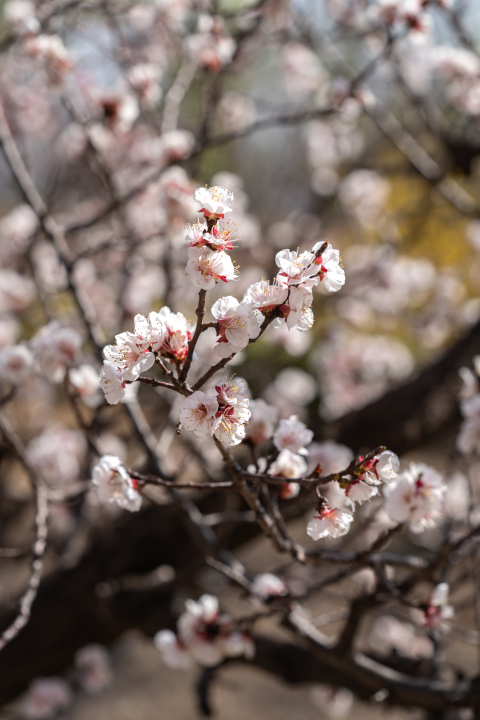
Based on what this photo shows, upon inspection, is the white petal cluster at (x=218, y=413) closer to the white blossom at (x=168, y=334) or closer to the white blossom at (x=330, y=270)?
the white blossom at (x=168, y=334)

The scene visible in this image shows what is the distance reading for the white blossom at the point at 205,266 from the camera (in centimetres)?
83

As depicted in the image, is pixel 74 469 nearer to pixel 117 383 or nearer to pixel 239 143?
pixel 117 383

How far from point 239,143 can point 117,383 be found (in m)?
8.44

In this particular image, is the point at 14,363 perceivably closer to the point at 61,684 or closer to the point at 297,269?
the point at 297,269

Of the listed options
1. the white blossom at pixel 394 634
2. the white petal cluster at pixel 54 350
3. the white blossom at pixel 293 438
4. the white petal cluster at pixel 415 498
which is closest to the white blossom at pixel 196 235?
the white blossom at pixel 293 438

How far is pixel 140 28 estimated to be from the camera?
3.48 meters

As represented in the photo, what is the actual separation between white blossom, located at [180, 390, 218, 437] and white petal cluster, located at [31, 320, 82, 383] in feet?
2.45

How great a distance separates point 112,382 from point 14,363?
717 millimetres

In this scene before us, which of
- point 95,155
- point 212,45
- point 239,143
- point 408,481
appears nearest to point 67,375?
point 408,481

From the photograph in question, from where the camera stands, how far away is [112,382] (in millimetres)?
872

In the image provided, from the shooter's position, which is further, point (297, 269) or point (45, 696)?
point (45, 696)

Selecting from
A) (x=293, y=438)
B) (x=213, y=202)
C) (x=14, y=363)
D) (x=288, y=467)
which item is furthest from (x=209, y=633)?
(x=213, y=202)

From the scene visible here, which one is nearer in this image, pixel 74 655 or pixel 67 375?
pixel 67 375

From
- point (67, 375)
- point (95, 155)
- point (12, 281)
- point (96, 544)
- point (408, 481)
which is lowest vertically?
point (96, 544)
